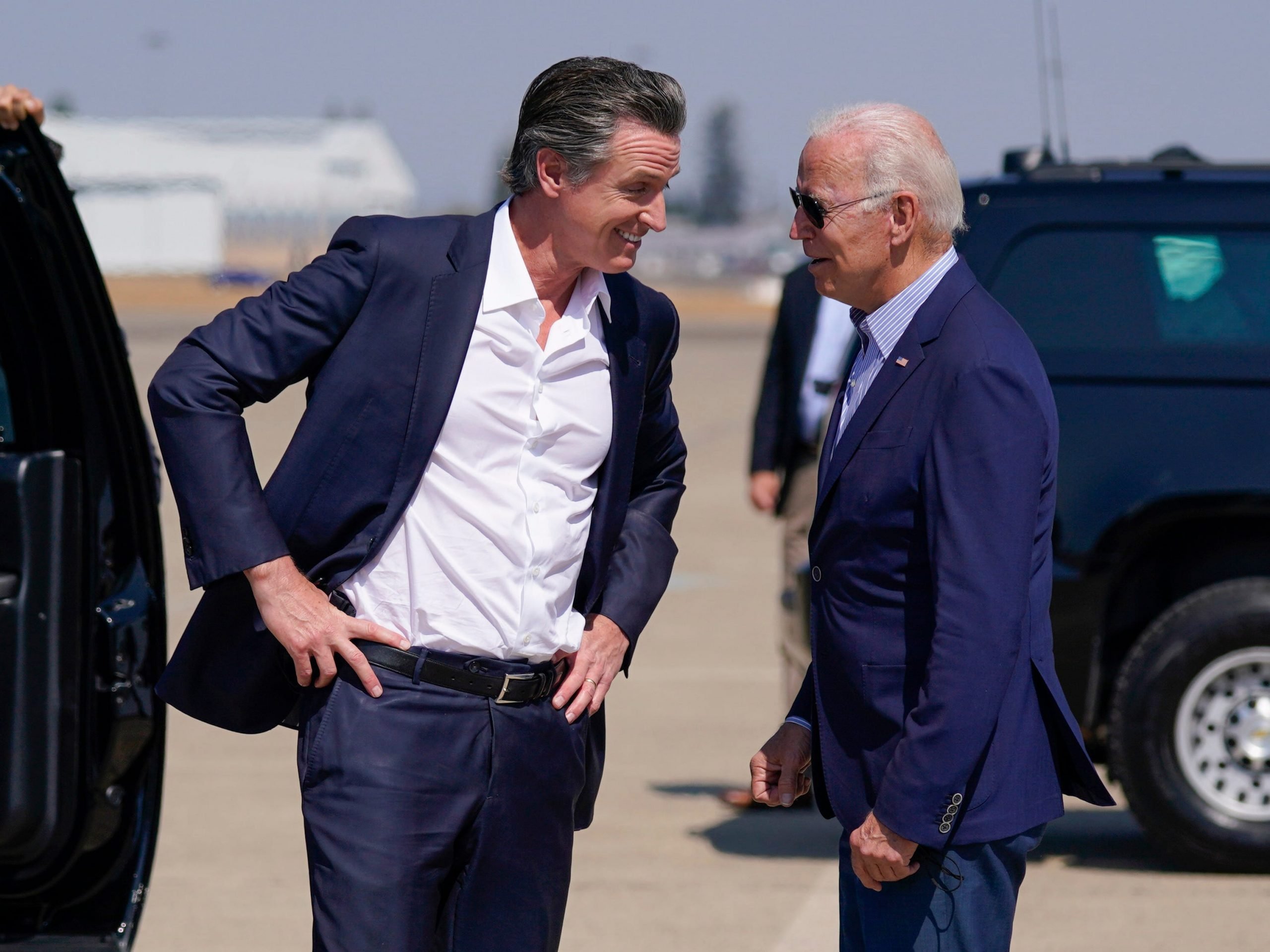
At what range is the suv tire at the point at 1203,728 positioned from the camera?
18.3 feet

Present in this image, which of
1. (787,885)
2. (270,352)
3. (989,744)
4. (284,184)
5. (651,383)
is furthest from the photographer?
(284,184)

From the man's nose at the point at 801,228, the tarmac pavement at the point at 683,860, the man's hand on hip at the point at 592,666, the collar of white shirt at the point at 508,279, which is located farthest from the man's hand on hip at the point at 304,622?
the tarmac pavement at the point at 683,860

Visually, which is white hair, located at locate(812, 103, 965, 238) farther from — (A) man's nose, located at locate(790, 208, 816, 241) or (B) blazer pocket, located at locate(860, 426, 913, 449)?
(B) blazer pocket, located at locate(860, 426, 913, 449)

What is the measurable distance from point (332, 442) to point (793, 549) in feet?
12.0

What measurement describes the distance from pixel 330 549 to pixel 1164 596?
11.6 ft

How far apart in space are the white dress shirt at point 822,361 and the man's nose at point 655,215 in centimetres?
341

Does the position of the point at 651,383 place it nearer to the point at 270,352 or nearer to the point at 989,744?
the point at 270,352

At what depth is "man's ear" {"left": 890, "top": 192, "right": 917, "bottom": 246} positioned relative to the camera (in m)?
2.79

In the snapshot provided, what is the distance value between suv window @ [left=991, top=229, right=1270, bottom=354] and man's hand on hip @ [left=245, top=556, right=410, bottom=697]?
3203mm

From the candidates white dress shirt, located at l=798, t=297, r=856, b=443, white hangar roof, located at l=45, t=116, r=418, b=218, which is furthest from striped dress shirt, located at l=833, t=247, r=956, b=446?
white hangar roof, located at l=45, t=116, r=418, b=218

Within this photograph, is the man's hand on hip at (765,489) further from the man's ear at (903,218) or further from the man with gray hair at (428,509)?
the man's ear at (903,218)

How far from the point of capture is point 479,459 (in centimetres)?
304

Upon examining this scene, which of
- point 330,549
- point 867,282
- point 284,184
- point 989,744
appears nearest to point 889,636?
point 989,744

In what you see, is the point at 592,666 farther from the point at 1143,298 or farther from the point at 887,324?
the point at 1143,298
